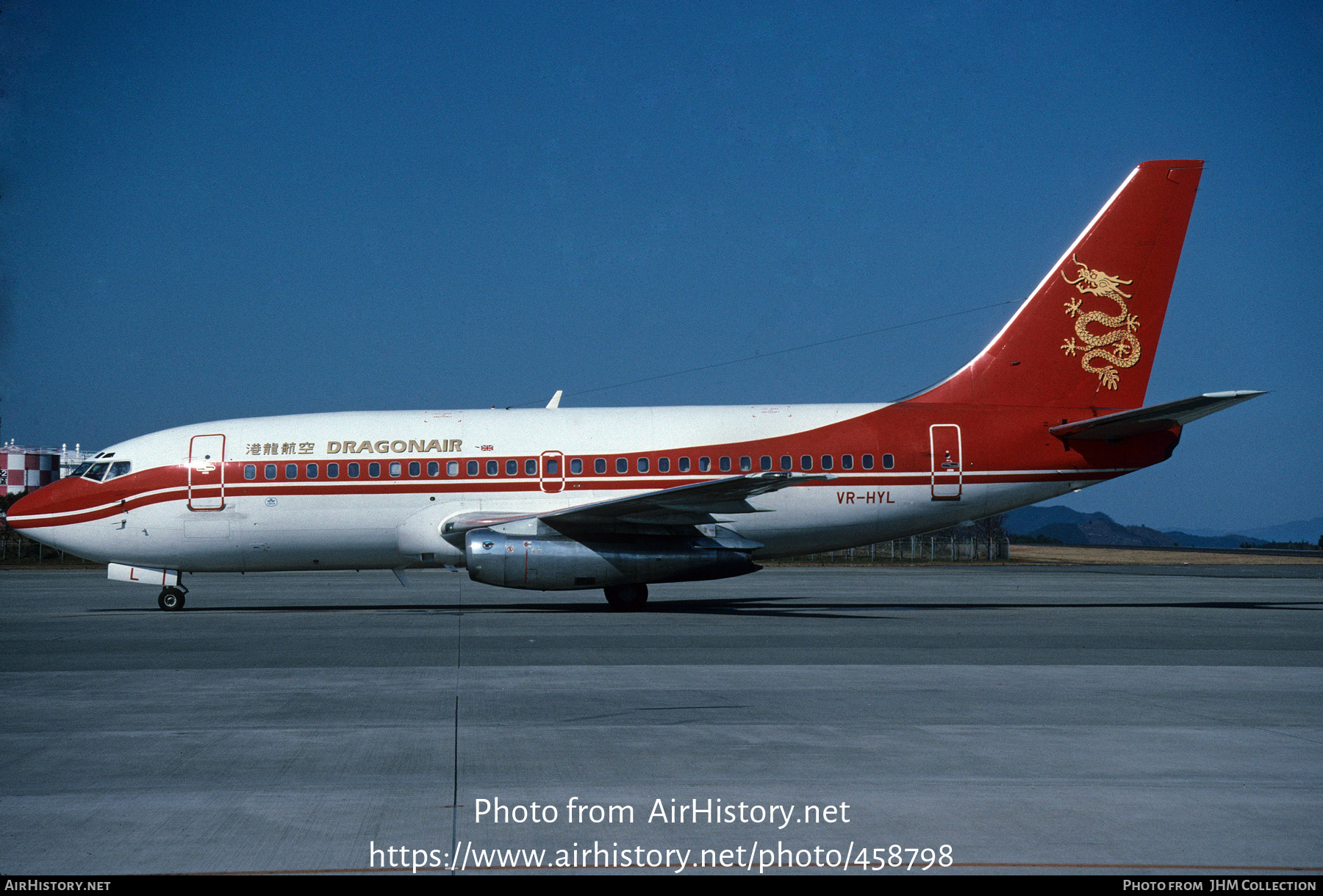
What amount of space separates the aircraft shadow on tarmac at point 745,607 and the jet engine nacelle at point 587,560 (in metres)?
0.86

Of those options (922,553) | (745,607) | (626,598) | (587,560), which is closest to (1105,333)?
(745,607)

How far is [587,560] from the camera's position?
17891 millimetres

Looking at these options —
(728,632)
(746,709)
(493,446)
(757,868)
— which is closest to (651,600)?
(493,446)

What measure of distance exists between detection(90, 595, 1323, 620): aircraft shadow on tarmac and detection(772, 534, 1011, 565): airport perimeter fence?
22.0 meters

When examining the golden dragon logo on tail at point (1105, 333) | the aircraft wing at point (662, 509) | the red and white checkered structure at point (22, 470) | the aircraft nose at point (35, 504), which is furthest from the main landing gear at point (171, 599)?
the red and white checkered structure at point (22, 470)

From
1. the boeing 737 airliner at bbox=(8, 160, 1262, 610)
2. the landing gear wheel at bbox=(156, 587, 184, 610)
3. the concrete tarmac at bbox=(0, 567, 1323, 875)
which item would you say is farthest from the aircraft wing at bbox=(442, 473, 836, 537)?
the landing gear wheel at bbox=(156, 587, 184, 610)

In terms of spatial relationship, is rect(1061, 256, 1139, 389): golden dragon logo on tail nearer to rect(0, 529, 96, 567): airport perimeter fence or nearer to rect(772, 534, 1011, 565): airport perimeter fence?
rect(772, 534, 1011, 565): airport perimeter fence

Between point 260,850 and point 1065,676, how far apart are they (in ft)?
26.2

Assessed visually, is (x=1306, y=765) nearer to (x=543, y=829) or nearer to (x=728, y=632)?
(x=543, y=829)

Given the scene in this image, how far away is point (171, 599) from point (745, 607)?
1045 cm

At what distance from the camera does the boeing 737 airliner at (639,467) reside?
19.6 meters

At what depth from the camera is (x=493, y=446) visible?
782 inches

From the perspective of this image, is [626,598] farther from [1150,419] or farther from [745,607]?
[1150,419]

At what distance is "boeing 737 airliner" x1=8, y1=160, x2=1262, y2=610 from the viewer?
1964 centimetres
